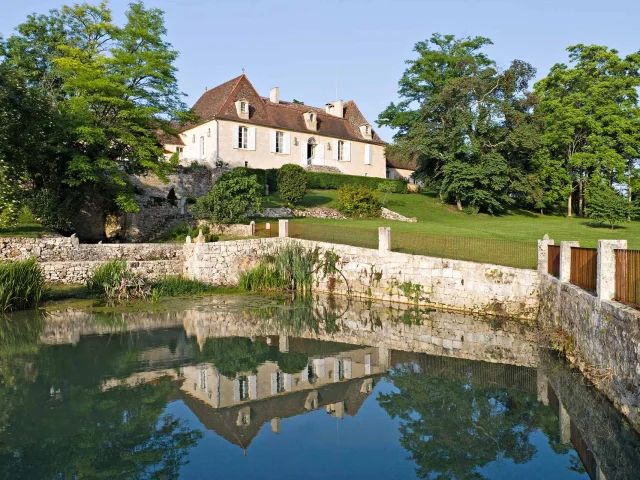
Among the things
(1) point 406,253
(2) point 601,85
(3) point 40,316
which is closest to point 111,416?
(3) point 40,316

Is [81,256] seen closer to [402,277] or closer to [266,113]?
[402,277]

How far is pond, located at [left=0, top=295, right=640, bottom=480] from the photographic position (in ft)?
20.0

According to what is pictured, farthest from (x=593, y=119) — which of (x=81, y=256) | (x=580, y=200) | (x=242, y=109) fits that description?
(x=81, y=256)

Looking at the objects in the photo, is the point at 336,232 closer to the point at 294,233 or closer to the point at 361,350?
the point at 294,233

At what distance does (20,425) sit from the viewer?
22.6 feet

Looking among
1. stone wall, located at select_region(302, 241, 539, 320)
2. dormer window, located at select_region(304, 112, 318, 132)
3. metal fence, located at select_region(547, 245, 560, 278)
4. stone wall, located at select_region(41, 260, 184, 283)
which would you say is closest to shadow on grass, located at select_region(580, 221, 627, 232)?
stone wall, located at select_region(302, 241, 539, 320)

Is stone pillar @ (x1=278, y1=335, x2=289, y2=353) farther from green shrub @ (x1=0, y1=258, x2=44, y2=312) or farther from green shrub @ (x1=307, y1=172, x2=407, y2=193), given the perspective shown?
green shrub @ (x1=307, y1=172, x2=407, y2=193)

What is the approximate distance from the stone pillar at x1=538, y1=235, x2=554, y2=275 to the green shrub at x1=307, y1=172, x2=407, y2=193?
2384 centimetres

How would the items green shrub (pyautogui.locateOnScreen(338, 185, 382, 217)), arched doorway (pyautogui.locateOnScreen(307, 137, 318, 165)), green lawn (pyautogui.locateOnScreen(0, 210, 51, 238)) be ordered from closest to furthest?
green lawn (pyautogui.locateOnScreen(0, 210, 51, 238)), green shrub (pyautogui.locateOnScreen(338, 185, 382, 217)), arched doorway (pyautogui.locateOnScreen(307, 137, 318, 165))

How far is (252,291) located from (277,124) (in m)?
23.3

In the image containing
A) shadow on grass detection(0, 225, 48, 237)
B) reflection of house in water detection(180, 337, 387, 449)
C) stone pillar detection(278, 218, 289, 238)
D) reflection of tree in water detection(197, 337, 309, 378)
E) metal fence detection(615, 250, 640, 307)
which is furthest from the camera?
stone pillar detection(278, 218, 289, 238)

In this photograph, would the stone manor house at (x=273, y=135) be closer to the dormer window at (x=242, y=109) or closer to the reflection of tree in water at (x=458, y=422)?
the dormer window at (x=242, y=109)

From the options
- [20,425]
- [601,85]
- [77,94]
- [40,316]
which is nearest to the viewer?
[20,425]

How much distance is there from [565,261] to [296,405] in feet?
23.0
